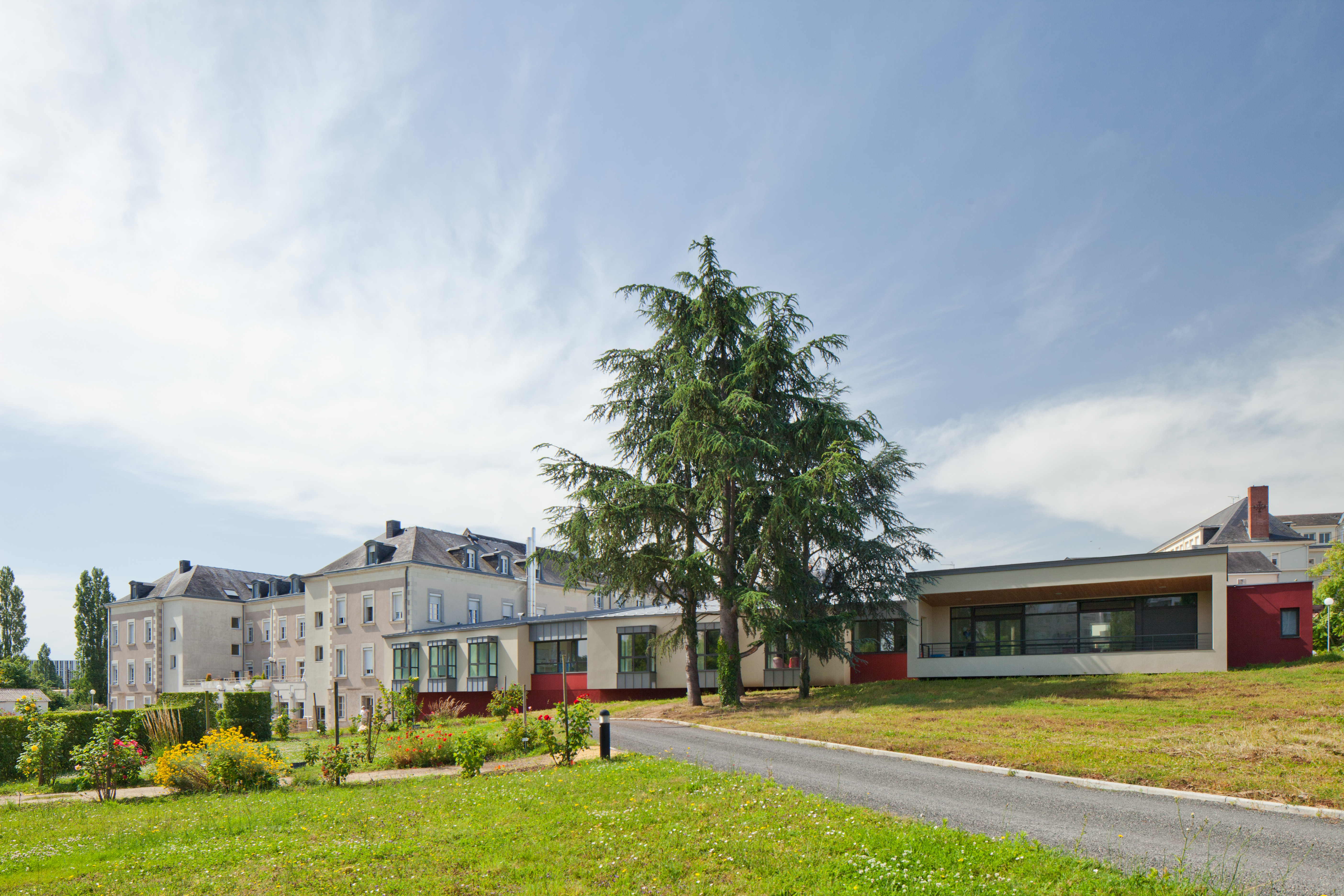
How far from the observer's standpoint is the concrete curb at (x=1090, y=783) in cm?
869

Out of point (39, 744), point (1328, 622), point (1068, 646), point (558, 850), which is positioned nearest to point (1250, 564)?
point (1328, 622)

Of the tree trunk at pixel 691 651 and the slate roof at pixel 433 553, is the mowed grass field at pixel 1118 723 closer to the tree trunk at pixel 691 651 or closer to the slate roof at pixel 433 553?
the tree trunk at pixel 691 651

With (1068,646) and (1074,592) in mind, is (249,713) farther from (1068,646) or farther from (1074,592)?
(1074,592)

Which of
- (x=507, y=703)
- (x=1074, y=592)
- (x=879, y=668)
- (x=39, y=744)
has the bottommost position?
(x=507, y=703)

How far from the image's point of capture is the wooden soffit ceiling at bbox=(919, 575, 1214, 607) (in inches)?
1016

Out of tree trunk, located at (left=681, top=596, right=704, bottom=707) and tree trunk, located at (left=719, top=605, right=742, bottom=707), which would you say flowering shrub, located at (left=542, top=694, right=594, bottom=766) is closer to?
tree trunk, located at (left=719, top=605, right=742, bottom=707)

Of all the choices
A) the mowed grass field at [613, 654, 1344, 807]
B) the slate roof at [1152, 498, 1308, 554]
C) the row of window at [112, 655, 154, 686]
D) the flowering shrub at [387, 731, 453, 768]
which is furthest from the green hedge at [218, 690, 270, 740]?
the slate roof at [1152, 498, 1308, 554]

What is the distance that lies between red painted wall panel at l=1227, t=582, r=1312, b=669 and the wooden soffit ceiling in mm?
1024

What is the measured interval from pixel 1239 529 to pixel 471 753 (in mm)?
63174

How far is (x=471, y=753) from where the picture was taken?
13.5m

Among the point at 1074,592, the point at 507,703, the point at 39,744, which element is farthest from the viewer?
the point at 507,703

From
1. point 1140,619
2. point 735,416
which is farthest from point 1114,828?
point 1140,619

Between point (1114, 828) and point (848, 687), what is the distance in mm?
18726

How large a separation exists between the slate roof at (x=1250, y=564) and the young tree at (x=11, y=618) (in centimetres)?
8597
